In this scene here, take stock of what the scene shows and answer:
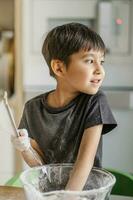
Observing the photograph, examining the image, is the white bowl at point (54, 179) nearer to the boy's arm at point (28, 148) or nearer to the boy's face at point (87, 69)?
the boy's arm at point (28, 148)

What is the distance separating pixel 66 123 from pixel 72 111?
1.1 inches

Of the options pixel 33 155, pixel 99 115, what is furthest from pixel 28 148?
pixel 99 115

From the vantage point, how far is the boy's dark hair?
76 centimetres

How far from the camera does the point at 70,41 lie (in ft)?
2.48

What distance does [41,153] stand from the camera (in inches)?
33.8

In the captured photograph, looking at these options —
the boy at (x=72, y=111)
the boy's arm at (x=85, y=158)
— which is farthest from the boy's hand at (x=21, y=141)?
the boy's arm at (x=85, y=158)

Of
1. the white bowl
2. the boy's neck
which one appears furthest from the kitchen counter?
the boy's neck

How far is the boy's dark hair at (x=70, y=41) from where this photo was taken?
76 cm

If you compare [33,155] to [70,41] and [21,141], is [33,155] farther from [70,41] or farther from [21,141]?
[70,41]

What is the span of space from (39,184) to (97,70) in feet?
0.83

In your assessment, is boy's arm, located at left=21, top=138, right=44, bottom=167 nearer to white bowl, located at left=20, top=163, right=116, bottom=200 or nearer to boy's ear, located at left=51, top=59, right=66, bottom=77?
white bowl, located at left=20, top=163, right=116, bottom=200

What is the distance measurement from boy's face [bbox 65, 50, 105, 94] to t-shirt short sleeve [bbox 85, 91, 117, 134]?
3 centimetres

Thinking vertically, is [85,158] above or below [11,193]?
above

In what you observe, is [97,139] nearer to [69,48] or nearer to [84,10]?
[69,48]
